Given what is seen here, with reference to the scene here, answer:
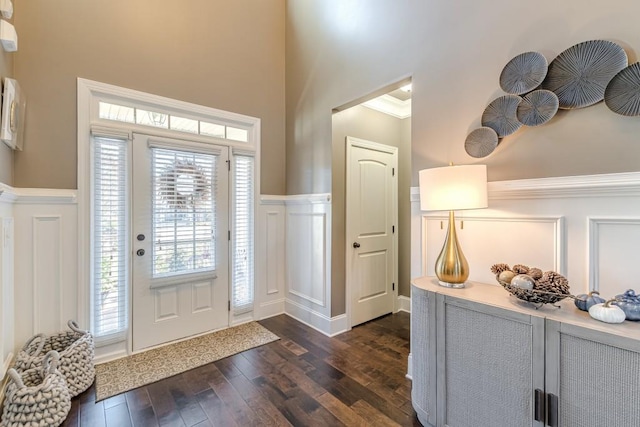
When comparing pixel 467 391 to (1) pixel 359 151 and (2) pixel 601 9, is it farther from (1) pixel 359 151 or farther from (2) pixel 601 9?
(1) pixel 359 151

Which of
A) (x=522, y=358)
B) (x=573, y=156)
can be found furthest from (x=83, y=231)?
(x=573, y=156)

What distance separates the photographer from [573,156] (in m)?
1.56

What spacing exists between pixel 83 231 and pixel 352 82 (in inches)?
108

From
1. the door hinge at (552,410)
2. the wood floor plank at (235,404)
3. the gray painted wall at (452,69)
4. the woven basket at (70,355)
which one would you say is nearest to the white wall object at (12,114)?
the woven basket at (70,355)

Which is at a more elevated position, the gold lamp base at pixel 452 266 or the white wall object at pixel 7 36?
the white wall object at pixel 7 36

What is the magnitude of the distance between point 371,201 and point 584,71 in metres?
2.21

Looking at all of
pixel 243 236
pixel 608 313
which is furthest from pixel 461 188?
pixel 243 236

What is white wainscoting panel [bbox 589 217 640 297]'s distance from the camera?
1.39 metres

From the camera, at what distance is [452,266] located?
1755 millimetres

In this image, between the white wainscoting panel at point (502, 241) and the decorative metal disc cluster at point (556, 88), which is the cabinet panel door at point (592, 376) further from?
the decorative metal disc cluster at point (556, 88)

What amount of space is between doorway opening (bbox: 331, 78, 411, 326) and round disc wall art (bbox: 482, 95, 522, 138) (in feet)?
2.83

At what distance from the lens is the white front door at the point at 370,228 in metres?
3.26

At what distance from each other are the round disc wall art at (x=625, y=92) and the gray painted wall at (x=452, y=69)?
69 millimetres

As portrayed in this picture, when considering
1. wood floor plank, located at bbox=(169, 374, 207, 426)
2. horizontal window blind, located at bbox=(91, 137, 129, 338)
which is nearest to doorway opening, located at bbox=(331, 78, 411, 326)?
wood floor plank, located at bbox=(169, 374, 207, 426)
